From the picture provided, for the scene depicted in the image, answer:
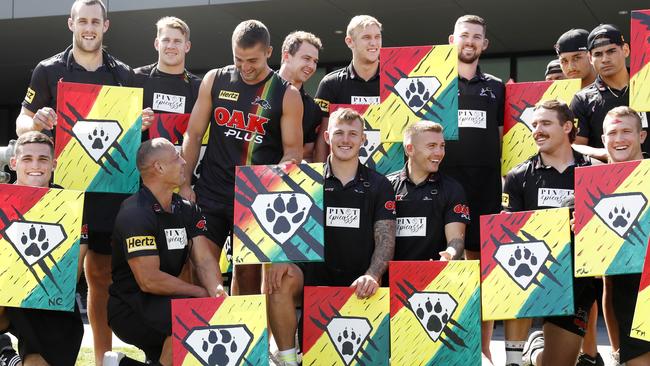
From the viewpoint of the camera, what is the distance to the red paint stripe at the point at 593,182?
17.1ft

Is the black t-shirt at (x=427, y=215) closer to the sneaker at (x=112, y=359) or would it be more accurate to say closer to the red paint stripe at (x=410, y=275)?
the red paint stripe at (x=410, y=275)

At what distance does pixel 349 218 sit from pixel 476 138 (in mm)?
1230

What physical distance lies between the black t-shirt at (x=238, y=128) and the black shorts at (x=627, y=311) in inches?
95.4

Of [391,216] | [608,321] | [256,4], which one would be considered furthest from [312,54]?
[256,4]

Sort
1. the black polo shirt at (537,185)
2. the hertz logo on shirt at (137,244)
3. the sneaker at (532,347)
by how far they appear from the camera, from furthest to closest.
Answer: the sneaker at (532,347) → the black polo shirt at (537,185) → the hertz logo on shirt at (137,244)

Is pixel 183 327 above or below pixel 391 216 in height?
below

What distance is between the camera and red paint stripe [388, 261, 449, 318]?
5.50 meters

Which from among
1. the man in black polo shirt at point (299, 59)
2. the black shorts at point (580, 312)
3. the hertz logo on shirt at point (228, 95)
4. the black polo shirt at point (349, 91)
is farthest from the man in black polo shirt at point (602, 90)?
the hertz logo on shirt at point (228, 95)

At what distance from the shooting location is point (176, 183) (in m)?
5.75

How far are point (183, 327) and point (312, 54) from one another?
2.67m

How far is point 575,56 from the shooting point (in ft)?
22.8

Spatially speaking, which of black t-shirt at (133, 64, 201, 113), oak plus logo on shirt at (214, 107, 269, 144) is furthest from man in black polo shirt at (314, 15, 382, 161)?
black t-shirt at (133, 64, 201, 113)

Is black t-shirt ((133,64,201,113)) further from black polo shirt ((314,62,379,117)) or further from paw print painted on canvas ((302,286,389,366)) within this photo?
paw print painted on canvas ((302,286,389,366))

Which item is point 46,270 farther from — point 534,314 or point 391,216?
point 534,314
